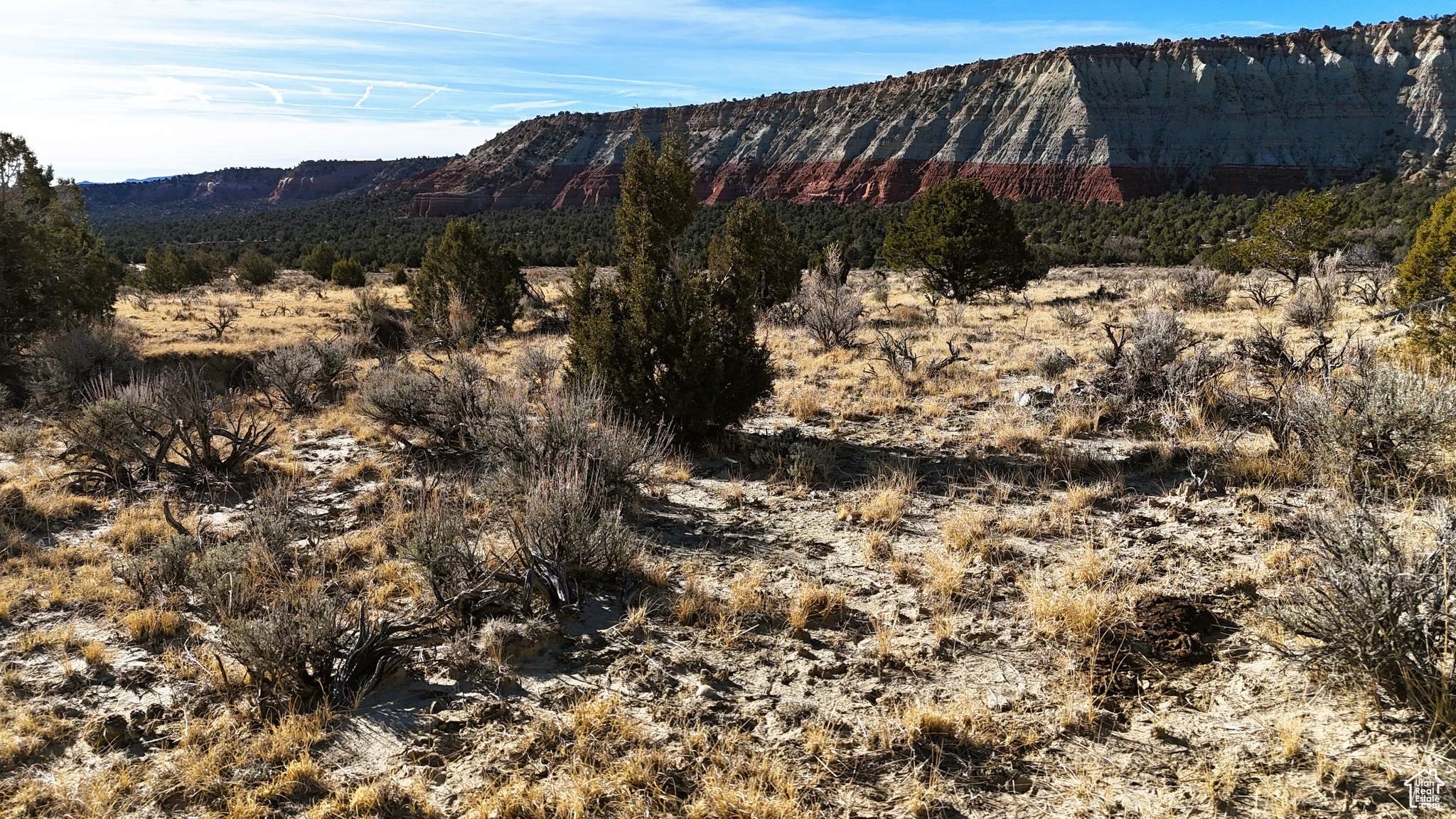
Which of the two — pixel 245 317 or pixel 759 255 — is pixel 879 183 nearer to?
pixel 759 255

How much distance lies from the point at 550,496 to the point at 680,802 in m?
2.43

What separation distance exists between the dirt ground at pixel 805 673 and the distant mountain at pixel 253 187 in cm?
12306

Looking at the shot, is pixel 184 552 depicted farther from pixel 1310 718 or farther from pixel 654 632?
pixel 1310 718

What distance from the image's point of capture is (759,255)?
16.3 m

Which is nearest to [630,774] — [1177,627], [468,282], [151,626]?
[1177,627]

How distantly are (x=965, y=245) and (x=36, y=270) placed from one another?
19.2 m

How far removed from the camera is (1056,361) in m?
10.3

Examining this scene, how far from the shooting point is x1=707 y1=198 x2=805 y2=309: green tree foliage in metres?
15.8

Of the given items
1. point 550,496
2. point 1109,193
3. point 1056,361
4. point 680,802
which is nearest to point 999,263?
point 1056,361

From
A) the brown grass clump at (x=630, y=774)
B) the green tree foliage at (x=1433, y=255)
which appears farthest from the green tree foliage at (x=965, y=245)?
the brown grass clump at (x=630, y=774)

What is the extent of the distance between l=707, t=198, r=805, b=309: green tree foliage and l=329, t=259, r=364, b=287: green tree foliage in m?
20.0

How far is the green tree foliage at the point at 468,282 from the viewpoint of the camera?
17359 mm

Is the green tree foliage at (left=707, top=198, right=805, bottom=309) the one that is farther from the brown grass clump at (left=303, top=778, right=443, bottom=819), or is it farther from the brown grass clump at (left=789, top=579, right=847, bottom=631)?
the brown grass clump at (left=303, top=778, right=443, bottom=819)

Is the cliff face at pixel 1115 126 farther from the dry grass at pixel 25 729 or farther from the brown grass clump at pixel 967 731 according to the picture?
the dry grass at pixel 25 729
